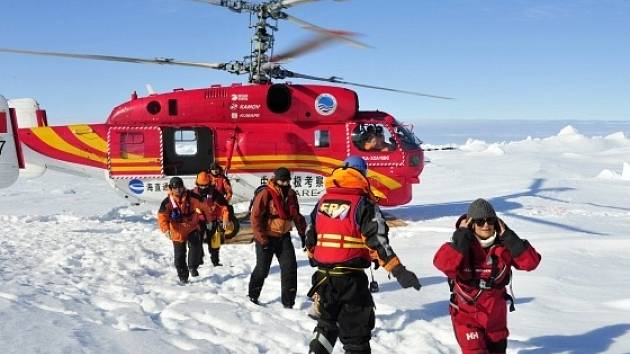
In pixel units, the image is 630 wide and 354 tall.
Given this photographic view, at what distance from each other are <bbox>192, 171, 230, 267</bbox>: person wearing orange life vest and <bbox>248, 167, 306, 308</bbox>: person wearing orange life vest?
1.90 metres

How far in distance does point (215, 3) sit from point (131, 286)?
5258 mm

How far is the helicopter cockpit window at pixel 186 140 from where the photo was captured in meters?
10.5

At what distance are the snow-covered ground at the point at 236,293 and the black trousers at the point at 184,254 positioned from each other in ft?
0.67

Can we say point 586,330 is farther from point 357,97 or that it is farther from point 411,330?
point 357,97

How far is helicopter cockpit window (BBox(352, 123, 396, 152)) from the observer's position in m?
10.9

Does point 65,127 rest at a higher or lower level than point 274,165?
higher

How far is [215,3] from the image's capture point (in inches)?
354

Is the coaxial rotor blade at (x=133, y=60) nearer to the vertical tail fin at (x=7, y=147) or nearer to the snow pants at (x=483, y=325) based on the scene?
the vertical tail fin at (x=7, y=147)

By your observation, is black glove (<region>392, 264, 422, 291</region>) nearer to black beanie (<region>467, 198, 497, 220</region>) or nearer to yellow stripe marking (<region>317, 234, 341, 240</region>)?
yellow stripe marking (<region>317, 234, 341, 240</region>)

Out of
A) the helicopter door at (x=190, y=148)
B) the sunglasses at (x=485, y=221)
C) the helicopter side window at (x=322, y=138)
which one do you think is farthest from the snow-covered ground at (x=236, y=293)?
the helicopter side window at (x=322, y=138)

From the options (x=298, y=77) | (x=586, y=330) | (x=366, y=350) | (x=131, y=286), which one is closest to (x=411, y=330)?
(x=366, y=350)

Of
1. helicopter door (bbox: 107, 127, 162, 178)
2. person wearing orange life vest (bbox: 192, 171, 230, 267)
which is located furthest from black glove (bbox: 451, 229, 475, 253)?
helicopter door (bbox: 107, 127, 162, 178)

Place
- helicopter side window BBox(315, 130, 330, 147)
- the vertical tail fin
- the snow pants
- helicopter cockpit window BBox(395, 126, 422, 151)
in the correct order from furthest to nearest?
1. helicopter cockpit window BBox(395, 126, 422, 151)
2. helicopter side window BBox(315, 130, 330, 147)
3. the vertical tail fin
4. the snow pants

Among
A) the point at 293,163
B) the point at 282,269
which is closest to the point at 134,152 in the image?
the point at 293,163
